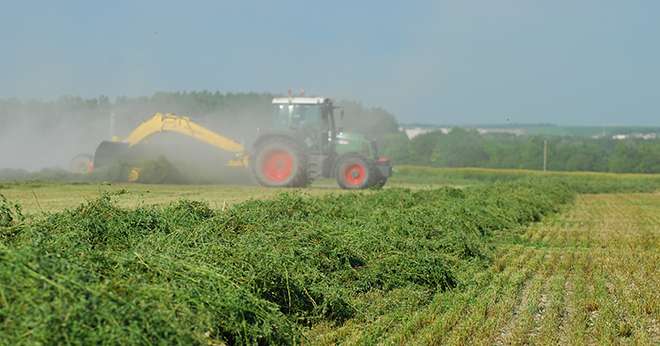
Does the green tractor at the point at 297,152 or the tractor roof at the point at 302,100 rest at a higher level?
the tractor roof at the point at 302,100

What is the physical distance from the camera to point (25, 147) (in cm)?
3356

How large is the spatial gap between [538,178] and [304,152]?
43.7 feet

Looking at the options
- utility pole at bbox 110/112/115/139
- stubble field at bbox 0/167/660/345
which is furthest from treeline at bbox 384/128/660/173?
stubble field at bbox 0/167/660/345

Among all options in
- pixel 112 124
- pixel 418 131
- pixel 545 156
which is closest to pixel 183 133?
pixel 112 124

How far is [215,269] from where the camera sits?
7.02 meters

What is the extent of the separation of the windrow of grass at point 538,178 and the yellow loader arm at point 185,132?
33.7ft

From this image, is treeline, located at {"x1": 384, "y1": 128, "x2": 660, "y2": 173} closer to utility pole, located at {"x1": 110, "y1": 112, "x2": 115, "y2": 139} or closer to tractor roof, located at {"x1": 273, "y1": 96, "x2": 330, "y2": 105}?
utility pole, located at {"x1": 110, "y1": 112, "x2": 115, "y2": 139}

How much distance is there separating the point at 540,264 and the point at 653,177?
43.3 m

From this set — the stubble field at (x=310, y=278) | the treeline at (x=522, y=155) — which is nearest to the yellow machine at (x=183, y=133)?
the stubble field at (x=310, y=278)

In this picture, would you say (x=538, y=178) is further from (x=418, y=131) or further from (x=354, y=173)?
(x=418, y=131)

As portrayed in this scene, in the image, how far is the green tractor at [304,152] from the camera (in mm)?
27203

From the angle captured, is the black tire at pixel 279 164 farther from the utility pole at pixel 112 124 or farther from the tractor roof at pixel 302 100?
the utility pole at pixel 112 124

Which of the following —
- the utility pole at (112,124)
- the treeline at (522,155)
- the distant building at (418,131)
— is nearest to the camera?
the utility pole at (112,124)

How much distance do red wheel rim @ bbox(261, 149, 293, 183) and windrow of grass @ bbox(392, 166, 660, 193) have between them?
9286 mm
